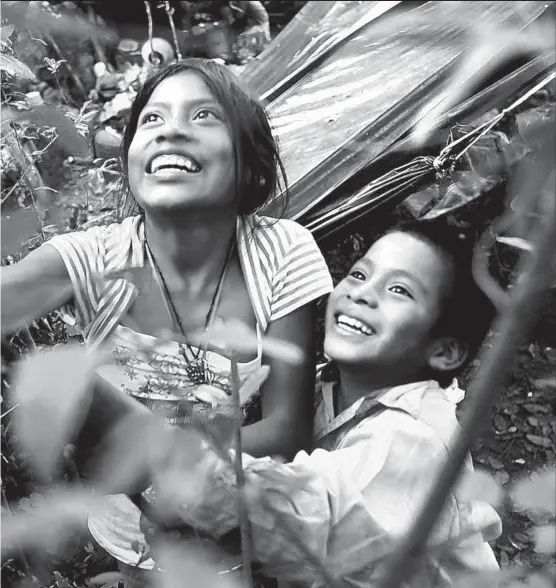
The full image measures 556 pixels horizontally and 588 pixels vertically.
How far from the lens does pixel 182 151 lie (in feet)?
3.93

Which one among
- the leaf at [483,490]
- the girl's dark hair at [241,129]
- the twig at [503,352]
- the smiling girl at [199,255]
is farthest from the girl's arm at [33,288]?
the twig at [503,352]

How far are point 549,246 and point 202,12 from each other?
104 inches

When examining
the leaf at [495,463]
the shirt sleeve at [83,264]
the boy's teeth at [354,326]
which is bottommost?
the leaf at [495,463]

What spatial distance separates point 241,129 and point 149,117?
140 millimetres

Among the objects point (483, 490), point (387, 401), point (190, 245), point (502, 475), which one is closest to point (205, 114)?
point (190, 245)

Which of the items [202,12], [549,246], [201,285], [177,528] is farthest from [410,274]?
[202,12]

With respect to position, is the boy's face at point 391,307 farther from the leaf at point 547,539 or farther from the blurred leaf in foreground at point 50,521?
the blurred leaf in foreground at point 50,521

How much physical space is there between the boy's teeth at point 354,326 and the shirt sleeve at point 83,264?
394 millimetres

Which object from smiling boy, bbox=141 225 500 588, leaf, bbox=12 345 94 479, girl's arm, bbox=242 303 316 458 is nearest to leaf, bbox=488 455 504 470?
smiling boy, bbox=141 225 500 588

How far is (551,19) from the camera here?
4.46 ft

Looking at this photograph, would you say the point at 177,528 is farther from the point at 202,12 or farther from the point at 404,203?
the point at 202,12

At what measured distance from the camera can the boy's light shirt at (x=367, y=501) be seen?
805 millimetres

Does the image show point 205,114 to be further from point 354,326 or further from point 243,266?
point 354,326

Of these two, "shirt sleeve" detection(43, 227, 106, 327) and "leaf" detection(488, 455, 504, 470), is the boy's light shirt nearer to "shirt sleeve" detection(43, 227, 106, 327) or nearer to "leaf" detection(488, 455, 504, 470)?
"shirt sleeve" detection(43, 227, 106, 327)
